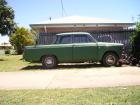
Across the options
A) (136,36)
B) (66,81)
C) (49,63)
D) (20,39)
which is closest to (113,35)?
(136,36)

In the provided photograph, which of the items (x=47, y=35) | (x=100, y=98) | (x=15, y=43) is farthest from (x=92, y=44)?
(x=15, y=43)

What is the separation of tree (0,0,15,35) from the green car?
41.9 ft

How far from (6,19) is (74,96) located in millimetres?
21388

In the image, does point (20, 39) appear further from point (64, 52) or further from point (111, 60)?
point (111, 60)

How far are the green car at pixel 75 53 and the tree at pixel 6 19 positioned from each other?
12.8m

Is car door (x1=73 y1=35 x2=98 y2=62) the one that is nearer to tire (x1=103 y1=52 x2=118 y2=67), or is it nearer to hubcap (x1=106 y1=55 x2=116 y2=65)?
tire (x1=103 y1=52 x2=118 y2=67)

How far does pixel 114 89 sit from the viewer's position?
907 cm

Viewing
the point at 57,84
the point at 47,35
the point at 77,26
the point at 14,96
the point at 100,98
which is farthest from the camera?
the point at 77,26

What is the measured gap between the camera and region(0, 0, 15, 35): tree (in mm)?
28234

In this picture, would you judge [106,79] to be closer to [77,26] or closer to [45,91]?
[45,91]

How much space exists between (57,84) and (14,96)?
7.04 feet

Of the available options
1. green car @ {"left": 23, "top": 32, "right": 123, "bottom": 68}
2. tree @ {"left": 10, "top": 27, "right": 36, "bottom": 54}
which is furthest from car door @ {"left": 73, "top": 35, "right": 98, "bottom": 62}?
tree @ {"left": 10, "top": 27, "right": 36, "bottom": 54}

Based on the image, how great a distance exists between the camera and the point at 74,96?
8305 millimetres

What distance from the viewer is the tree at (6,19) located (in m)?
28.2
